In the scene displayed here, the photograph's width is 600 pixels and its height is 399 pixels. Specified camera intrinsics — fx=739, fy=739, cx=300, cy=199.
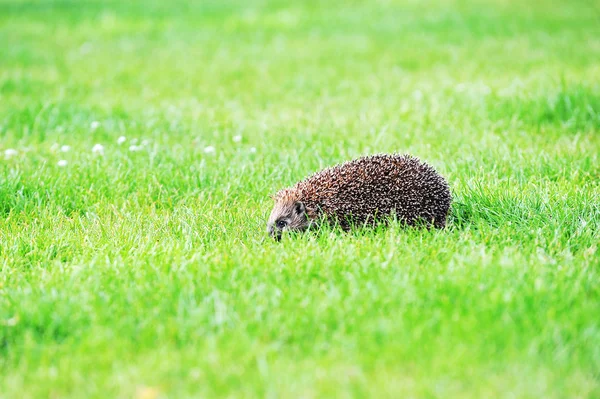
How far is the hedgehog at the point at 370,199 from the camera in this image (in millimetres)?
4879

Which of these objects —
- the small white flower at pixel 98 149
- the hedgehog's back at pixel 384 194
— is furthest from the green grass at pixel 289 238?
the hedgehog's back at pixel 384 194

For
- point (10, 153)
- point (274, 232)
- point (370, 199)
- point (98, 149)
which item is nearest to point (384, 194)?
point (370, 199)

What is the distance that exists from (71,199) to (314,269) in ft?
8.34

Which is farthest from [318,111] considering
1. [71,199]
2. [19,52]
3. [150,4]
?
[150,4]

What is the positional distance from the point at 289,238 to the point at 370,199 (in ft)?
2.12

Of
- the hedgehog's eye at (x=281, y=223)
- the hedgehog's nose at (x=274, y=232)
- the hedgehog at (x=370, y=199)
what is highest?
the hedgehog at (x=370, y=199)

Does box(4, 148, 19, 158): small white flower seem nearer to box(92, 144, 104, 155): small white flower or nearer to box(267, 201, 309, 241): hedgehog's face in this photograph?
box(92, 144, 104, 155): small white flower

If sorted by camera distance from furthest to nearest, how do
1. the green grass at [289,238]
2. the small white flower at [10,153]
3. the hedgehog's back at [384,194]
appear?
the small white flower at [10,153]
the hedgehog's back at [384,194]
the green grass at [289,238]

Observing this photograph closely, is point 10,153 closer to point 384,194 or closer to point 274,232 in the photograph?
point 274,232

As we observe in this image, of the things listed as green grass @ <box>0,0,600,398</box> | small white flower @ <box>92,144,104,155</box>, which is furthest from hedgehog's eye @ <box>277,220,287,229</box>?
small white flower @ <box>92,144,104,155</box>

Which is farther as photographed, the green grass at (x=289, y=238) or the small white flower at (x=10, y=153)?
the small white flower at (x=10, y=153)

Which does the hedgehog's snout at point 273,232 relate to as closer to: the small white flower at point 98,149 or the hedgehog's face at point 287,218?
the hedgehog's face at point 287,218

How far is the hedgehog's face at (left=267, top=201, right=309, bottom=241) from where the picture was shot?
16.2 feet

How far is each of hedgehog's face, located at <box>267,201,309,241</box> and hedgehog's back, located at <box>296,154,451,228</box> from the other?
0.10 metres
